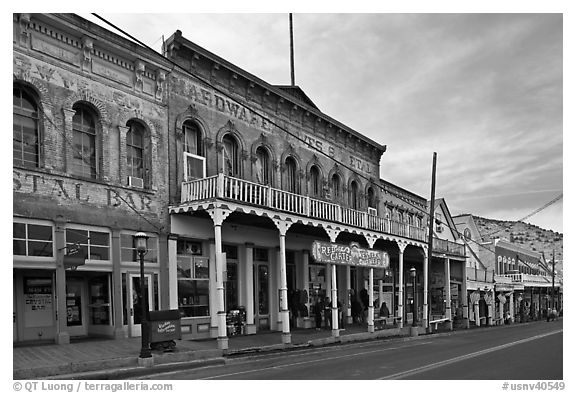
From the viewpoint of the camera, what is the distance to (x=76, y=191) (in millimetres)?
Answer: 16531

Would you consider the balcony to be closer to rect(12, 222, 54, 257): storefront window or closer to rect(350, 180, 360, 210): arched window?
rect(350, 180, 360, 210): arched window

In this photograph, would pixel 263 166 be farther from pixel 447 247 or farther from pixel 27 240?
pixel 447 247

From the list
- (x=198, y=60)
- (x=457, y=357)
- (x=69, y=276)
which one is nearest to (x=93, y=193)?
(x=69, y=276)

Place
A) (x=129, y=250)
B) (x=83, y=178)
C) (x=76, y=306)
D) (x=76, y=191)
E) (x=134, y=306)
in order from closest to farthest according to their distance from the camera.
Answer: (x=76, y=191) → (x=83, y=178) → (x=76, y=306) → (x=134, y=306) → (x=129, y=250)

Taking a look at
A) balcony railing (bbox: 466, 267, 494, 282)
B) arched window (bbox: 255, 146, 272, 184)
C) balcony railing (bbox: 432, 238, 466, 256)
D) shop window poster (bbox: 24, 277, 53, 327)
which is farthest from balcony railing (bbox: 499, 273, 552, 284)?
shop window poster (bbox: 24, 277, 53, 327)

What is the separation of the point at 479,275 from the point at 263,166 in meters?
27.9

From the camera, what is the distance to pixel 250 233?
22.9 meters

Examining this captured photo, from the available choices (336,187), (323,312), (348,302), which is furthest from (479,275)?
(323,312)

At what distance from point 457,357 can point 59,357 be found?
9405 millimetres

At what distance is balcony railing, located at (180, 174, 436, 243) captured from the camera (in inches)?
748

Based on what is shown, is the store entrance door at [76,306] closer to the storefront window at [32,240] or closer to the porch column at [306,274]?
the storefront window at [32,240]

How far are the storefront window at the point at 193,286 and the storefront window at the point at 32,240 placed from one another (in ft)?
16.0

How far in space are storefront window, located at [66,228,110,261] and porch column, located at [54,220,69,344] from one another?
9.9 inches

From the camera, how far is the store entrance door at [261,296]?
76.7 ft
